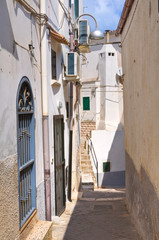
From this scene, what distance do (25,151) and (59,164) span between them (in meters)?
3.46

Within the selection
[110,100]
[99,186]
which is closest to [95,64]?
[110,100]

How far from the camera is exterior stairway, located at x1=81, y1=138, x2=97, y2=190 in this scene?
1644 cm

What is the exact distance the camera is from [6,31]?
15.1ft

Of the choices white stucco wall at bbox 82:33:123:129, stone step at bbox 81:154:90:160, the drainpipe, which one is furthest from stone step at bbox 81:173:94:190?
the drainpipe

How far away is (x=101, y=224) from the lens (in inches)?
325

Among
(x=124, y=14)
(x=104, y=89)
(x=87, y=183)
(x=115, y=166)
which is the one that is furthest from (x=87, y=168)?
(x=124, y=14)

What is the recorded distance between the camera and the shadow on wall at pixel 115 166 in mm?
20797

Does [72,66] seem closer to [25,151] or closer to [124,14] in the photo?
[124,14]

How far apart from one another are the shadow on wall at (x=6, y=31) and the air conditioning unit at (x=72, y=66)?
4637 millimetres

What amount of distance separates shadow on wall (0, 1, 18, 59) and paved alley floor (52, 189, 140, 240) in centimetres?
437

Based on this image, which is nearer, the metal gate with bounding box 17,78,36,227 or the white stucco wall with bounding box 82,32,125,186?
the metal gate with bounding box 17,78,36,227

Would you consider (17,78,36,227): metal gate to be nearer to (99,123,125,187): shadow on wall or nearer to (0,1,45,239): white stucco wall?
(0,1,45,239): white stucco wall

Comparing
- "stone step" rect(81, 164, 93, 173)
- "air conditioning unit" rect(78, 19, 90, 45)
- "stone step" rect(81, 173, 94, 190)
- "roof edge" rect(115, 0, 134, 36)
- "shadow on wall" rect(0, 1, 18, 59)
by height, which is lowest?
"stone step" rect(81, 173, 94, 190)

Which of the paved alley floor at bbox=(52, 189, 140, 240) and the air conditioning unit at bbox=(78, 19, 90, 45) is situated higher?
the air conditioning unit at bbox=(78, 19, 90, 45)
